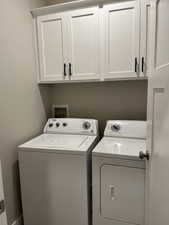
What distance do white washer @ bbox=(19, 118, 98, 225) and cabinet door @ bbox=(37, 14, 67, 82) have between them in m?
0.80

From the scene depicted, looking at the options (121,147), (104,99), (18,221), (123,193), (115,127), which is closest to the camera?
(123,193)

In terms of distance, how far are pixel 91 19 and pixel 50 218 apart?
208cm

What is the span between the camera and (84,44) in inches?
75.7

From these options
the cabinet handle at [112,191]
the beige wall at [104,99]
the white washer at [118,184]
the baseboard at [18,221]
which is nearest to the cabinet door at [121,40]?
the beige wall at [104,99]

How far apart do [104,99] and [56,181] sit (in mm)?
1160

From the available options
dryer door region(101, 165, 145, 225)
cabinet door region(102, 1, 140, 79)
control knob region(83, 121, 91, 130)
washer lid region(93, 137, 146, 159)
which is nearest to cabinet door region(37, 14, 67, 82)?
cabinet door region(102, 1, 140, 79)

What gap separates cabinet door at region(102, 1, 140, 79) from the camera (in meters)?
1.72

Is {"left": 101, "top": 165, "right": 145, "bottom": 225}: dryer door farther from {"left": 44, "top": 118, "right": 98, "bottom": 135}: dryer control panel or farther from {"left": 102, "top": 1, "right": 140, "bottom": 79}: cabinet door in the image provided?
{"left": 102, "top": 1, "right": 140, "bottom": 79}: cabinet door

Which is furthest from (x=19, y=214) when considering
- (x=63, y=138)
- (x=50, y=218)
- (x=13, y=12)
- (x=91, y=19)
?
(x=91, y=19)

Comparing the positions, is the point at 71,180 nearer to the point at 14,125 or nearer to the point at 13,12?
the point at 14,125

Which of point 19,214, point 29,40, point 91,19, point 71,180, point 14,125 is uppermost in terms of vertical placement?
point 91,19

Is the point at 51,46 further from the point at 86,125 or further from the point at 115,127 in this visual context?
the point at 115,127

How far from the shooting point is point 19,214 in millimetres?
1882

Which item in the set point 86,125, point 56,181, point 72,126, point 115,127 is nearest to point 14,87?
point 72,126
